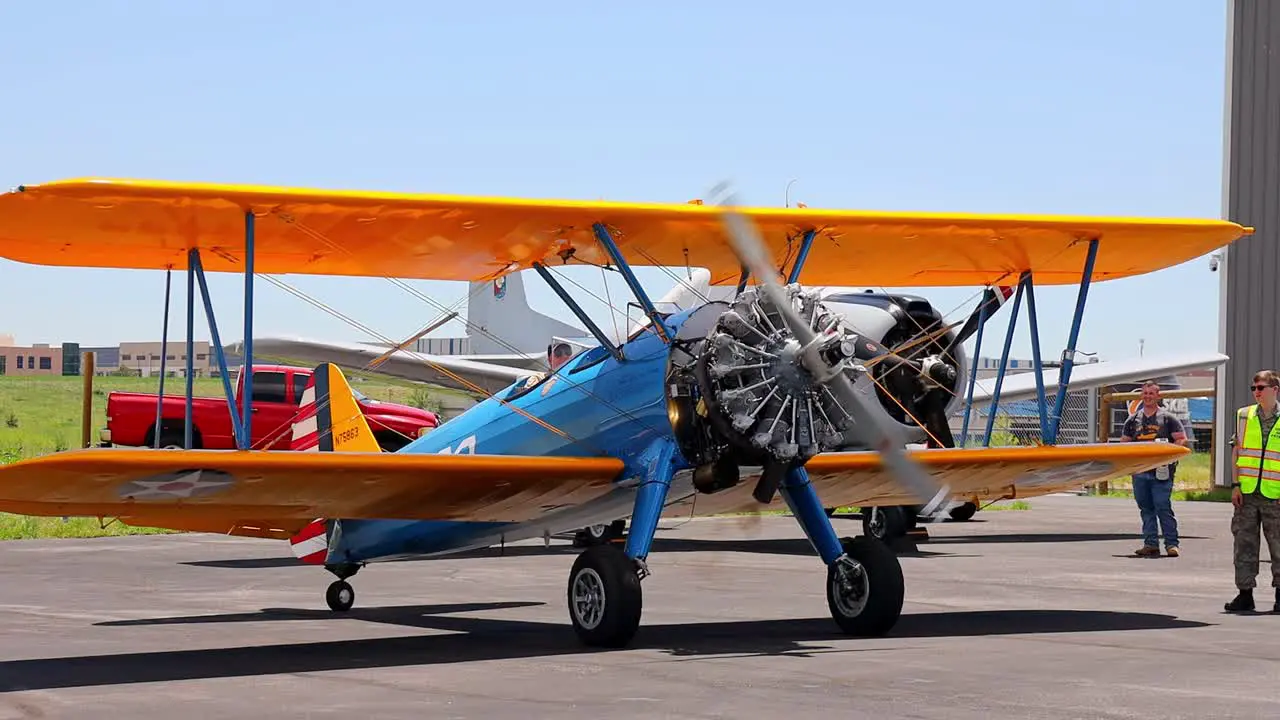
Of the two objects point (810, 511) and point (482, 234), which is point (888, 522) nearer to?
point (810, 511)

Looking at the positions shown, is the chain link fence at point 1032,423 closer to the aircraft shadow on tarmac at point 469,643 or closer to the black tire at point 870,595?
the aircraft shadow on tarmac at point 469,643

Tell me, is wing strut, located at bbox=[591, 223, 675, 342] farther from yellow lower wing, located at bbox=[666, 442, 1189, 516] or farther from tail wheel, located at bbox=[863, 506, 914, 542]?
tail wheel, located at bbox=[863, 506, 914, 542]

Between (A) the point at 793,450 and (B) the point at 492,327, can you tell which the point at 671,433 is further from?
(B) the point at 492,327

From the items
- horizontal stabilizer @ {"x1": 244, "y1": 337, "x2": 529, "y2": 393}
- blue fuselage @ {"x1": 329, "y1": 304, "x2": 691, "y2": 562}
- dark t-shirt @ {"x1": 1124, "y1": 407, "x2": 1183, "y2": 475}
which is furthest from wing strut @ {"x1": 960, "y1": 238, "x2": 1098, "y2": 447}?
horizontal stabilizer @ {"x1": 244, "y1": 337, "x2": 529, "y2": 393}

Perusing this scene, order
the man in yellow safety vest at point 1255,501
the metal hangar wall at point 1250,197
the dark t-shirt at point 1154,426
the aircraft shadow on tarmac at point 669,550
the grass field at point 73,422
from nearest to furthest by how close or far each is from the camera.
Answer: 1. the man in yellow safety vest at point 1255,501
2. the dark t-shirt at point 1154,426
3. the aircraft shadow on tarmac at point 669,550
4. the grass field at point 73,422
5. the metal hangar wall at point 1250,197

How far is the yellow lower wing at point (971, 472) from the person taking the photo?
36.4 ft

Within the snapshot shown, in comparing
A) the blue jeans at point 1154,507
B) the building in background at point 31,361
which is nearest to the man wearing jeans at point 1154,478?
the blue jeans at point 1154,507

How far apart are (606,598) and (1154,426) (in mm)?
9422

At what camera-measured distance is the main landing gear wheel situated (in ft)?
31.0

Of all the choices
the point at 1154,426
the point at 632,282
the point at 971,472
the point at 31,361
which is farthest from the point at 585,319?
the point at 31,361

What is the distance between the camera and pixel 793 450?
950cm

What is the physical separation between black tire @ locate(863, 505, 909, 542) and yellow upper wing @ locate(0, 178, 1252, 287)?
6.20m

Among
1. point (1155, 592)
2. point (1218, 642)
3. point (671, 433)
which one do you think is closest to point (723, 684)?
point (671, 433)

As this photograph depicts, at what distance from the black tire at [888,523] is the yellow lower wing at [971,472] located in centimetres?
577
